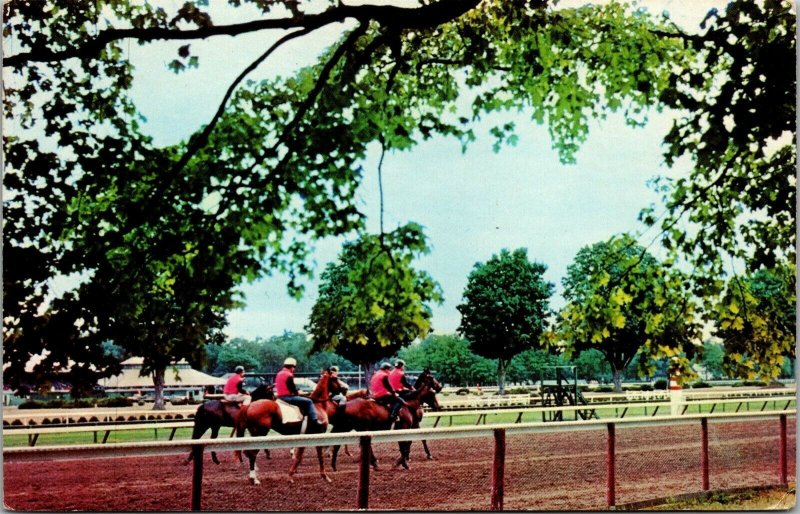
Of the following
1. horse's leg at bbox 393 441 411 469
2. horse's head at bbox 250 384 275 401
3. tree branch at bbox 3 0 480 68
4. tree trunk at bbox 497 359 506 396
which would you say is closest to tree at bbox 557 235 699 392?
tree trunk at bbox 497 359 506 396

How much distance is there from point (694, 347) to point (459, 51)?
10.2 feet

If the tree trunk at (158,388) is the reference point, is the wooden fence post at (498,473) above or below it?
below

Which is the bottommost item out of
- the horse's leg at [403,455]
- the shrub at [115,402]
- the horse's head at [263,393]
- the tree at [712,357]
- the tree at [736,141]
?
the horse's leg at [403,455]

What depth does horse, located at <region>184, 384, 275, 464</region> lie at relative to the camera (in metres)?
7.84

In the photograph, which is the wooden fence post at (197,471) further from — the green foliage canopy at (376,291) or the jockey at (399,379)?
the jockey at (399,379)

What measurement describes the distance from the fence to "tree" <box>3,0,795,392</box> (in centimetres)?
92

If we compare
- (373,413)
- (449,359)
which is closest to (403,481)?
(449,359)

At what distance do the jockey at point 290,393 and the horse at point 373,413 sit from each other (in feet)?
2.32

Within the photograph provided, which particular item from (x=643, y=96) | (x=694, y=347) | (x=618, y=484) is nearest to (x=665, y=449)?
(x=618, y=484)

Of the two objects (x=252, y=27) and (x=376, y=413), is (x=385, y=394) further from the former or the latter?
(x=252, y=27)

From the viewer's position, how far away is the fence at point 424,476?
16.3 ft

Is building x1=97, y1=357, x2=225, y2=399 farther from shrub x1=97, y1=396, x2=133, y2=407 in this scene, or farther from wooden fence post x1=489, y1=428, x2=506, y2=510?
wooden fence post x1=489, y1=428, x2=506, y2=510

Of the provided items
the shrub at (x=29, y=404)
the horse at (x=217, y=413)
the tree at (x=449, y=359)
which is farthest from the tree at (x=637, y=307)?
the shrub at (x=29, y=404)

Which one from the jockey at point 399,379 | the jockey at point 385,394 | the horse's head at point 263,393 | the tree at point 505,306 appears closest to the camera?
the tree at point 505,306
